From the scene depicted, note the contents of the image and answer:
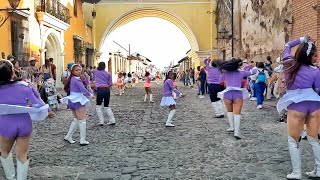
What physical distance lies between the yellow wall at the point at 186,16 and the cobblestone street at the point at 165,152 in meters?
24.8

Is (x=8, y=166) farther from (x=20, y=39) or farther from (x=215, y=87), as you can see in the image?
(x=20, y=39)

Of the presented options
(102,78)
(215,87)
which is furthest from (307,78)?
(215,87)

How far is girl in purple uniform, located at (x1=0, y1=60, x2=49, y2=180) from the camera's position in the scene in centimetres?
445

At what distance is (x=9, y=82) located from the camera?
4.54 meters

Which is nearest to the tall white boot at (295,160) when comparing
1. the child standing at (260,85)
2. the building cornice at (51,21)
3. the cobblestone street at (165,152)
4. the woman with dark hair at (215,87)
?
the cobblestone street at (165,152)

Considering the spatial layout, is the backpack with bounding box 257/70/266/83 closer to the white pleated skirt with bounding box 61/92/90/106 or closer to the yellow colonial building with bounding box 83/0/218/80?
the white pleated skirt with bounding box 61/92/90/106

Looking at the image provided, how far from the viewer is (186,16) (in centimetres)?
3441

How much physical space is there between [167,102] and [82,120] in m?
2.60

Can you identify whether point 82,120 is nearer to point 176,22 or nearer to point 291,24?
point 291,24

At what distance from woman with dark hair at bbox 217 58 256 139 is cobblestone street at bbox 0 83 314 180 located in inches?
15.8

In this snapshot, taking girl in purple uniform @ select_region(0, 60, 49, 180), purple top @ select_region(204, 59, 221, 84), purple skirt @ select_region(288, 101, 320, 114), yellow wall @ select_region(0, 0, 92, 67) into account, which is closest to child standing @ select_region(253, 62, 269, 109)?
→ purple top @ select_region(204, 59, 221, 84)

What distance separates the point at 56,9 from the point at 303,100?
18.1m

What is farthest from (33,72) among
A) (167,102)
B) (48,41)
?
(48,41)

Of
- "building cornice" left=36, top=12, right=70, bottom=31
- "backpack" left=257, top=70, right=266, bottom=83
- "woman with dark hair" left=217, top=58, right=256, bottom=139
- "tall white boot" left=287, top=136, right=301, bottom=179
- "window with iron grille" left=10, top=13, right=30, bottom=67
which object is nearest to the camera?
"tall white boot" left=287, top=136, right=301, bottom=179
